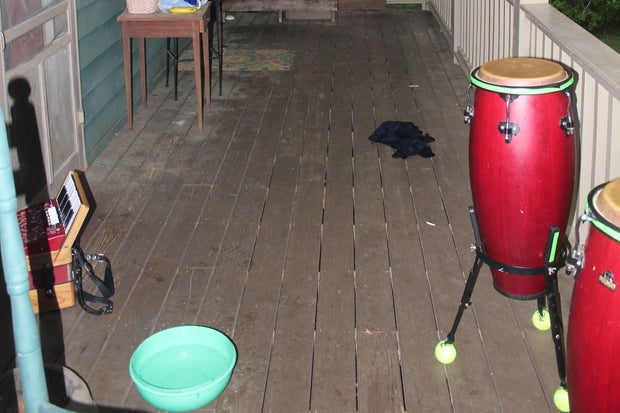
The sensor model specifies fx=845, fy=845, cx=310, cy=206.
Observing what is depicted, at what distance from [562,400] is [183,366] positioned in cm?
116

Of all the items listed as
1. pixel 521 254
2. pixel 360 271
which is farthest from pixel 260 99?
pixel 521 254

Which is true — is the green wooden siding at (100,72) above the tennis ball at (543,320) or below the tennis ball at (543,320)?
above

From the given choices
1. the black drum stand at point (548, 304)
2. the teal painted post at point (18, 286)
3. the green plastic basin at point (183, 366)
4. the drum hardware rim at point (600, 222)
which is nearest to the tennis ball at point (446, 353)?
the black drum stand at point (548, 304)

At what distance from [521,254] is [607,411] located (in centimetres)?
86

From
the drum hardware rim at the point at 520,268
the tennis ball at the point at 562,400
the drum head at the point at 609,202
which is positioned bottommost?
the tennis ball at the point at 562,400

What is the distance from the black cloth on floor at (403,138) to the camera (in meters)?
4.56

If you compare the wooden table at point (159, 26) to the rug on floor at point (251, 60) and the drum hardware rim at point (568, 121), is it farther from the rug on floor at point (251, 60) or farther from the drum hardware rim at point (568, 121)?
the drum hardware rim at point (568, 121)

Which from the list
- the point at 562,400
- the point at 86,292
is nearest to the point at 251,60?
the point at 86,292

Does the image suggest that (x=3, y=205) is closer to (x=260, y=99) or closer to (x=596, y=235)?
(x=596, y=235)

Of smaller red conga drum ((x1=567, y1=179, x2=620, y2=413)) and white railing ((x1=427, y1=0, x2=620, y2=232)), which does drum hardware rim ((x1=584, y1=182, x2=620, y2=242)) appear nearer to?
smaller red conga drum ((x1=567, y1=179, x2=620, y2=413))

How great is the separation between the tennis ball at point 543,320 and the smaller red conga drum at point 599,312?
927 mm

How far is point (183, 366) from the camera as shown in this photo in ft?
8.82

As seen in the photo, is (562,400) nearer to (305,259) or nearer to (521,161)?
(521,161)

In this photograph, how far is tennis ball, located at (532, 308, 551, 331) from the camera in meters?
2.87
